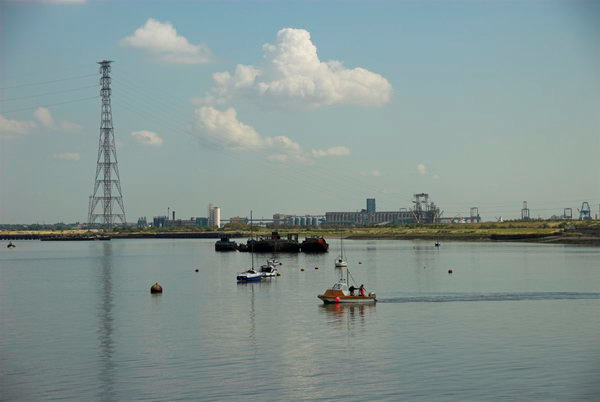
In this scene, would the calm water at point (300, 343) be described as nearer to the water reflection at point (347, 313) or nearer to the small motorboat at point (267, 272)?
the water reflection at point (347, 313)

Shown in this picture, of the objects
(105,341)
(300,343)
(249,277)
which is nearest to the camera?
(300,343)

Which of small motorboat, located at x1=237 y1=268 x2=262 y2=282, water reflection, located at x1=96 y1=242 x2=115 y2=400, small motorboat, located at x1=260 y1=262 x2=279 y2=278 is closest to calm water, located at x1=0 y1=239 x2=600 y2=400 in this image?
water reflection, located at x1=96 y1=242 x2=115 y2=400

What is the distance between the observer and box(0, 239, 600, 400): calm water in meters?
43.2

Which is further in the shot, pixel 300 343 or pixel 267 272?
pixel 267 272

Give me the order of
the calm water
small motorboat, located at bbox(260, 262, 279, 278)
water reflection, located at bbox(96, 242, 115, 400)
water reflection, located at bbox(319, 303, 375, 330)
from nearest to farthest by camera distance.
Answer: the calm water
water reflection, located at bbox(96, 242, 115, 400)
water reflection, located at bbox(319, 303, 375, 330)
small motorboat, located at bbox(260, 262, 279, 278)

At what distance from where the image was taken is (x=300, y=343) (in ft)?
191

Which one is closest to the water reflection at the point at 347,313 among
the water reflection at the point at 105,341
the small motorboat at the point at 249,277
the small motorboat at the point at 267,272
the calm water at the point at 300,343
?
the calm water at the point at 300,343

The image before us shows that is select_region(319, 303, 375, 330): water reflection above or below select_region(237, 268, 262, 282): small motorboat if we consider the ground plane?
below

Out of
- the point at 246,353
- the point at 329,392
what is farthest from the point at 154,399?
the point at 246,353

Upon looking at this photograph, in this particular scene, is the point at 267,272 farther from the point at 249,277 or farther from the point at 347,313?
the point at 347,313

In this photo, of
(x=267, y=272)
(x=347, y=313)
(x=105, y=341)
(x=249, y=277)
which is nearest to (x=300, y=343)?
(x=105, y=341)

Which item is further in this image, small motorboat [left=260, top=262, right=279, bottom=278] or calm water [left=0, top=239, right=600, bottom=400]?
small motorboat [left=260, top=262, right=279, bottom=278]

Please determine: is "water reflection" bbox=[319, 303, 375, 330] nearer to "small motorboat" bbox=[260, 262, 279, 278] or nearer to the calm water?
the calm water

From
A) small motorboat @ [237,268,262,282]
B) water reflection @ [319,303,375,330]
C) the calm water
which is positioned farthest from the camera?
small motorboat @ [237,268,262,282]
